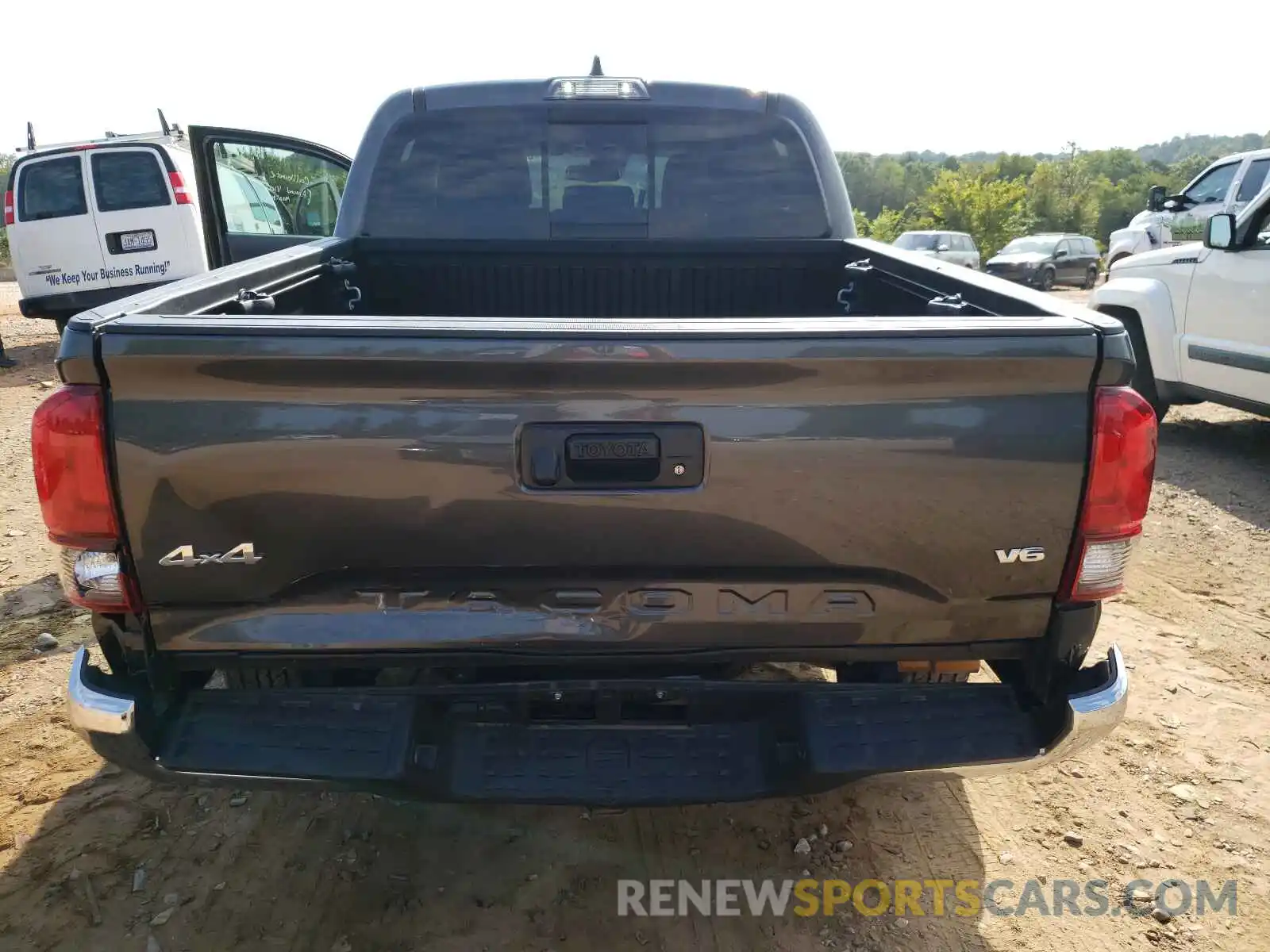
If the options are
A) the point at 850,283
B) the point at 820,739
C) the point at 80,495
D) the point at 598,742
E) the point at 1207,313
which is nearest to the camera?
the point at 80,495

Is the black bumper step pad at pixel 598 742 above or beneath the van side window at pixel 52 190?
beneath

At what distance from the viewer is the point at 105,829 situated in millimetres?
2619

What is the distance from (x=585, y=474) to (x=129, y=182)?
10.4 m

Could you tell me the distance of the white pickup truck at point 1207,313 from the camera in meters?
5.54

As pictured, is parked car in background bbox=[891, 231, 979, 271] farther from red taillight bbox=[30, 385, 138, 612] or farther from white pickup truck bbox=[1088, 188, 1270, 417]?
red taillight bbox=[30, 385, 138, 612]

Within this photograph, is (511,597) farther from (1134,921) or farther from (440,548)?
(1134,921)

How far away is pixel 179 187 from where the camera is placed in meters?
9.86

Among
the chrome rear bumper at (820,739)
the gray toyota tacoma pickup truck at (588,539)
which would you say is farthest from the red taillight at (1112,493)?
the chrome rear bumper at (820,739)

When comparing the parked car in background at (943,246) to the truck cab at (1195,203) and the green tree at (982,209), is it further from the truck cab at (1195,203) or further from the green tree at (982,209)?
the green tree at (982,209)

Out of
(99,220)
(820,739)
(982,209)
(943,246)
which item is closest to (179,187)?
(99,220)

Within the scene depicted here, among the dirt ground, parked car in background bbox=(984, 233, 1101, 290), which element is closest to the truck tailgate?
the dirt ground

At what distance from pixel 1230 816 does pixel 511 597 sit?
247cm

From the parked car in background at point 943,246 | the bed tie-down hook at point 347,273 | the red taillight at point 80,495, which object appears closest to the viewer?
the red taillight at point 80,495

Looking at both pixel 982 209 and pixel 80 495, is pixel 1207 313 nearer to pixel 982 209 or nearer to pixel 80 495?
pixel 80 495
